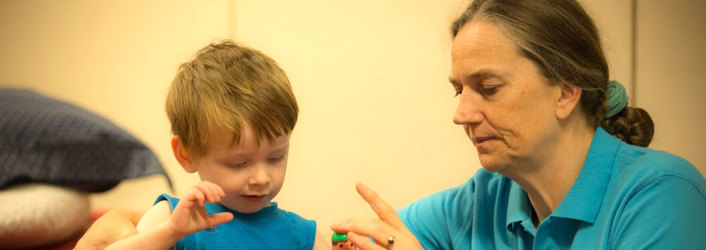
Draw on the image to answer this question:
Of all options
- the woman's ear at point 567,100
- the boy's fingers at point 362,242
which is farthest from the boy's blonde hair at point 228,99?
the woman's ear at point 567,100

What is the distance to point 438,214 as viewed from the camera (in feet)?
4.86

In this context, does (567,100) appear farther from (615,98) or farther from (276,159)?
(276,159)

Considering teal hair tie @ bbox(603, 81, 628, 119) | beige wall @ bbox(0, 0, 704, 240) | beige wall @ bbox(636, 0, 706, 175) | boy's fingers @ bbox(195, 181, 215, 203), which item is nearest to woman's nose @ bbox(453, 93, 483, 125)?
teal hair tie @ bbox(603, 81, 628, 119)

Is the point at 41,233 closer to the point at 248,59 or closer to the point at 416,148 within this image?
the point at 248,59

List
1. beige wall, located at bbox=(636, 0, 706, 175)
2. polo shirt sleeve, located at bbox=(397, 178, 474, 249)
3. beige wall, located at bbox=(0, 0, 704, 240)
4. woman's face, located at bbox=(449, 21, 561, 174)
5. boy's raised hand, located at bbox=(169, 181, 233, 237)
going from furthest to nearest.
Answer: beige wall, located at bbox=(636, 0, 706, 175) < beige wall, located at bbox=(0, 0, 704, 240) < polo shirt sleeve, located at bbox=(397, 178, 474, 249) < woman's face, located at bbox=(449, 21, 561, 174) < boy's raised hand, located at bbox=(169, 181, 233, 237)

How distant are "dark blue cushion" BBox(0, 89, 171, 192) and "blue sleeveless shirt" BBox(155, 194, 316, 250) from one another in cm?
26

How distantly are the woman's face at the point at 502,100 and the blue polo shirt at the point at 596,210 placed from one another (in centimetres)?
13

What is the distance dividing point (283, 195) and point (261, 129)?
55.2 inches

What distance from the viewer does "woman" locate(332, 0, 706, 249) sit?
1.07m

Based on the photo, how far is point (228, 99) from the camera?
1.03m

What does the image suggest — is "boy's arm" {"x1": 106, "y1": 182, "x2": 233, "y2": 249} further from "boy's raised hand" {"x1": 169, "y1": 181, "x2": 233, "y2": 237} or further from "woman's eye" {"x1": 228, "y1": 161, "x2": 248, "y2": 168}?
"woman's eye" {"x1": 228, "y1": 161, "x2": 248, "y2": 168}

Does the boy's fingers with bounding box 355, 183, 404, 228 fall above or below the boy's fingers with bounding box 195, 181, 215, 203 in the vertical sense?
below

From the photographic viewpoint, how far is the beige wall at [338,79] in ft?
7.42

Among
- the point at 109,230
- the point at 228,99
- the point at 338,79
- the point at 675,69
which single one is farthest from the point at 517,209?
the point at 675,69
